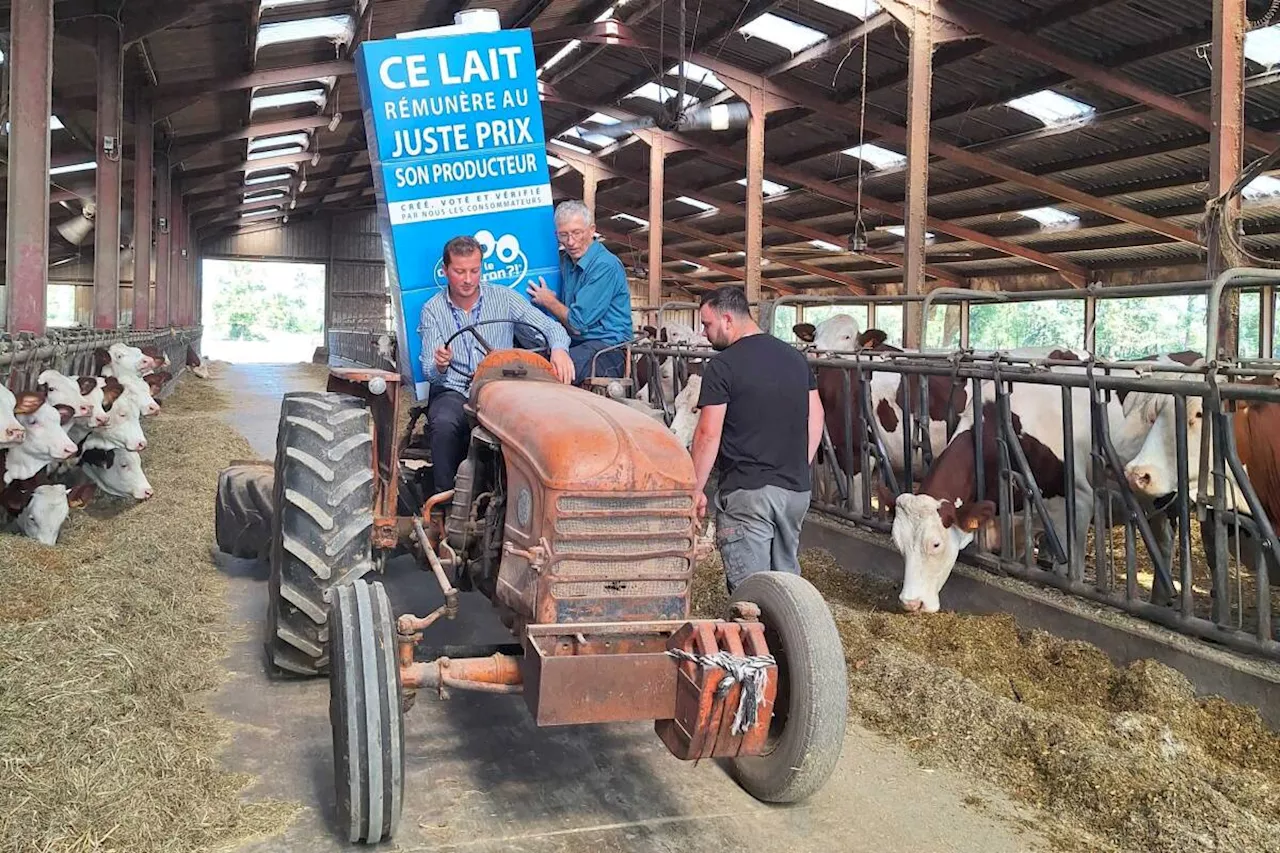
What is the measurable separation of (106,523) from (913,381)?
5038mm

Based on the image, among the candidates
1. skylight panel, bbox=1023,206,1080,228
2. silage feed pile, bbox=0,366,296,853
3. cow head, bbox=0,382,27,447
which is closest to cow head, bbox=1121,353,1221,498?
silage feed pile, bbox=0,366,296,853

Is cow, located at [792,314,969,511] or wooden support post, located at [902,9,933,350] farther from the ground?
wooden support post, located at [902,9,933,350]

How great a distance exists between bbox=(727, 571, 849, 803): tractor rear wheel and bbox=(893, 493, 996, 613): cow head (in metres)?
2.34

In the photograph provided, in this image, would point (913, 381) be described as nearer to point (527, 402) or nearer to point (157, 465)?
point (527, 402)

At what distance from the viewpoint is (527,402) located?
135 inches

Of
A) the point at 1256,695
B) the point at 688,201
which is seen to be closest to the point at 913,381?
the point at 1256,695

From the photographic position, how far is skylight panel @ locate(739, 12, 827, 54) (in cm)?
1238

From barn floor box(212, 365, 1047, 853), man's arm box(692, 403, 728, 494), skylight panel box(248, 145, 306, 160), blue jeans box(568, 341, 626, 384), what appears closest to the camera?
barn floor box(212, 365, 1047, 853)

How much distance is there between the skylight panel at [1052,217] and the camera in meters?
18.8

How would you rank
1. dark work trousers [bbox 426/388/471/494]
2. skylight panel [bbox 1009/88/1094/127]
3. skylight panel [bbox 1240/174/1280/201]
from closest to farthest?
dark work trousers [bbox 426/388/471/494] < skylight panel [bbox 1009/88/1094/127] < skylight panel [bbox 1240/174/1280/201]

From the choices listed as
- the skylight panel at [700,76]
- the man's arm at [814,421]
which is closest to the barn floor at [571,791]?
the man's arm at [814,421]

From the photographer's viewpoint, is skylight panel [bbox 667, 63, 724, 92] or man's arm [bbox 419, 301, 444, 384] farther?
skylight panel [bbox 667, 63, 724, 92]

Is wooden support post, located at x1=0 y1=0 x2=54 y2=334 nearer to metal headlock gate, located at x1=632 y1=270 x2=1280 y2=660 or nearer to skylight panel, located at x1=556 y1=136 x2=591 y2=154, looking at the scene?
metal headlock gate, located at x1=632 y1=270 x2=1280 y2=660

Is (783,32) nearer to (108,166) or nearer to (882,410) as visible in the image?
(882,410)
